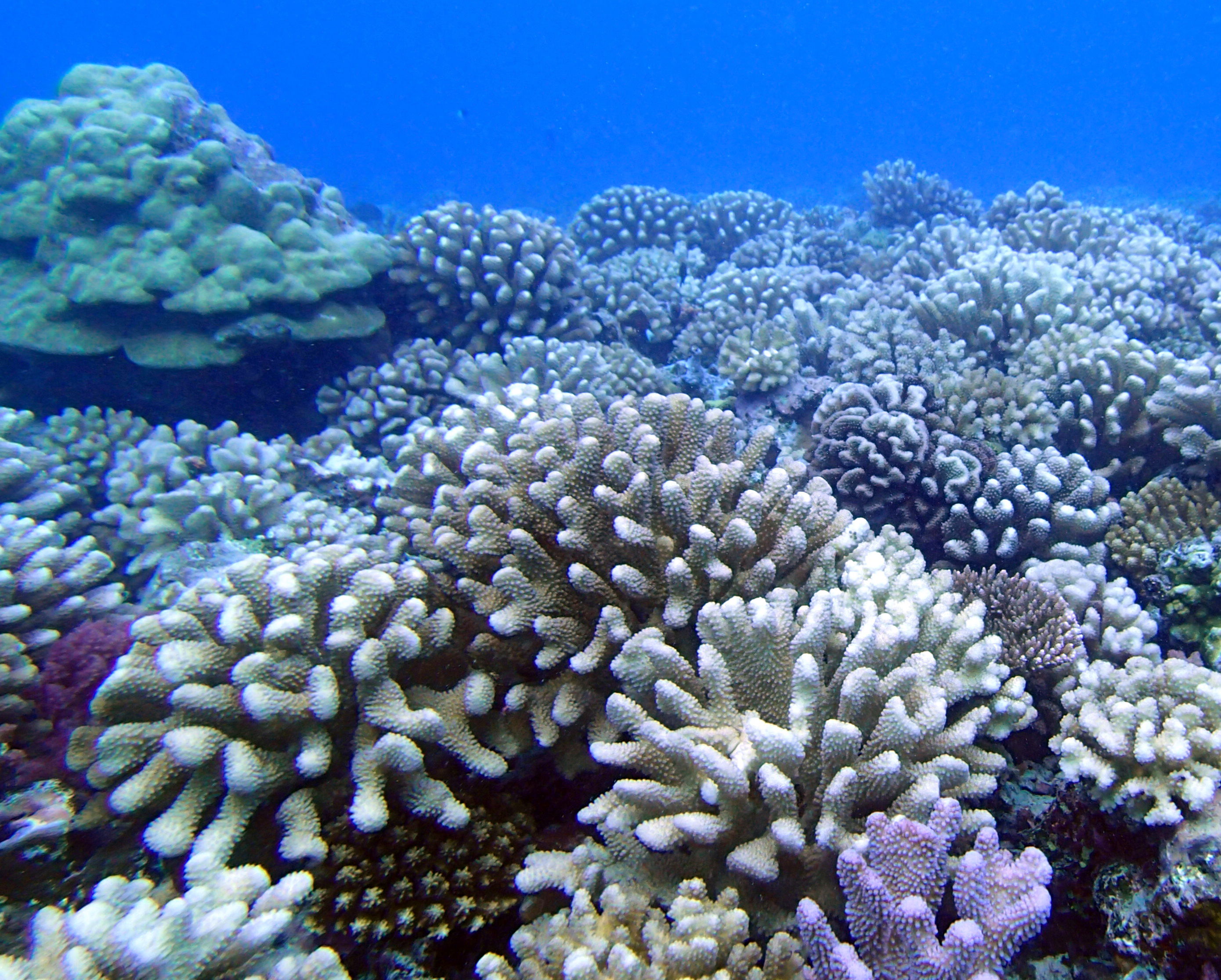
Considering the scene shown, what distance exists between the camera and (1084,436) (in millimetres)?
4637

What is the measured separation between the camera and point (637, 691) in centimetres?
254

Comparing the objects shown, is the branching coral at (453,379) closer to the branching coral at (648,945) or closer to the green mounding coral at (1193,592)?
the green mounding coral at (1193,592)

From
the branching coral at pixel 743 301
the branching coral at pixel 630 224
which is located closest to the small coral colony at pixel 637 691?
the branching coral at pixel 743 301

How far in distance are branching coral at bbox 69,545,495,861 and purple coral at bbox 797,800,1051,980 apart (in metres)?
1.26

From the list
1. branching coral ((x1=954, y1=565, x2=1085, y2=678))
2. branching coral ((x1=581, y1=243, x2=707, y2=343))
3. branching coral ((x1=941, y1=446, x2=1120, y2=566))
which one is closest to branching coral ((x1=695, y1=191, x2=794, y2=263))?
branching coral ((x1=581, y1=243, x2=707, y2=343))

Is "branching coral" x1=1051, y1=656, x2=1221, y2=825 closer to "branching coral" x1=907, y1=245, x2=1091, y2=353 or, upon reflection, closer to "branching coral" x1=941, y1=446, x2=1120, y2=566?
"branching coral" x1=941, y1=446, x2=1120, y2=566

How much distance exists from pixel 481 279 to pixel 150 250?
3156 mm

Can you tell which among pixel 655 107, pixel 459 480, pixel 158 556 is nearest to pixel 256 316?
pixel 158 556

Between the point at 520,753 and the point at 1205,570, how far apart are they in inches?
148

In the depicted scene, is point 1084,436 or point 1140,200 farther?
point 1140,200

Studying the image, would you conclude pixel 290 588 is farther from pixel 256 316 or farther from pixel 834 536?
pixel 256 316

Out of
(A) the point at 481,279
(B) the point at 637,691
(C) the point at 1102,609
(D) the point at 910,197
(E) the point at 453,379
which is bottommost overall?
(B) the point at 637,691

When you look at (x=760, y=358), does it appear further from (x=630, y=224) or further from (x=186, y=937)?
(x=630, y=224)

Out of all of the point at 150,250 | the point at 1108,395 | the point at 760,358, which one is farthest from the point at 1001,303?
the point at 150,250
